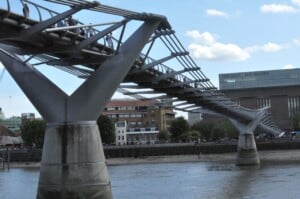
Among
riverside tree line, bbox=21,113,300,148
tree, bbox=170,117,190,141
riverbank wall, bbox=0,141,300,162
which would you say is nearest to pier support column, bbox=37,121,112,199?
riverbank wall, bbox=0,141,300,162

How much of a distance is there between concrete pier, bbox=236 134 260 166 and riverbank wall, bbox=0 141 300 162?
1623 inches

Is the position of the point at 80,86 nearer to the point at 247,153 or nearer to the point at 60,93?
the point at 60,93

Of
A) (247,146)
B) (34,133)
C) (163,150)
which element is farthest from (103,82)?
(34,133)

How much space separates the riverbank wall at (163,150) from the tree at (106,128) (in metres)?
12.4

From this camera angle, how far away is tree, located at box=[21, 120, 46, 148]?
151 m

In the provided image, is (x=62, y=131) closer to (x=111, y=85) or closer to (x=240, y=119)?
(x=111, y=85)

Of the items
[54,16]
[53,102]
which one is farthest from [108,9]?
[53,102]

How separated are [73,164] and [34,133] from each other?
12809 cm

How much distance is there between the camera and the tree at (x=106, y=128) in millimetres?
149238

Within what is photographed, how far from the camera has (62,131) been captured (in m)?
28.8

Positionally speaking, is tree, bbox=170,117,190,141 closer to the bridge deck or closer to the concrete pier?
the concrete pier

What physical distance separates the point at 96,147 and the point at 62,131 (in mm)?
1937

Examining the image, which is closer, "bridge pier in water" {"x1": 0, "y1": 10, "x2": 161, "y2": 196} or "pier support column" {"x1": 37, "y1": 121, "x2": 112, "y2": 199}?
"pier support column" {"x1": 37, "y1": 121, "x2": 112, "y2": 199}

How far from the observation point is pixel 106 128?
150875 millimetres
